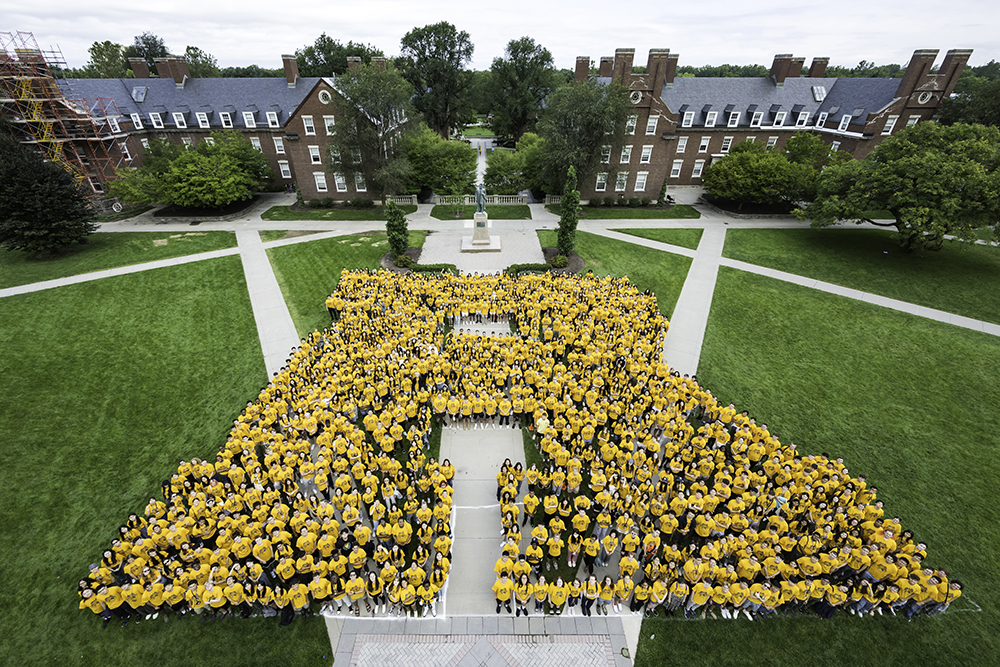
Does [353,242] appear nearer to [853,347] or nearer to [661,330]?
[661,330]

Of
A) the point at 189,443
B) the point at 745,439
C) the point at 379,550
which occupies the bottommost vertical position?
the point at 189,443

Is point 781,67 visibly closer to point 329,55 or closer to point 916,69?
point 916,69

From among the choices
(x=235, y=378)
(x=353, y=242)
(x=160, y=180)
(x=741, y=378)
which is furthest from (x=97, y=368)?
(x=741, y=378)

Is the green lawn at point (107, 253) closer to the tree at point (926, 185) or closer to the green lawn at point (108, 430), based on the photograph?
the green lawn at point (108, 430)

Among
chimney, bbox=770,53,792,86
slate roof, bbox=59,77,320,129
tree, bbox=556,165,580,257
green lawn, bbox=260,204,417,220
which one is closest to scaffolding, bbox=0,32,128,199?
slate roof, bbox=59,77,320,129

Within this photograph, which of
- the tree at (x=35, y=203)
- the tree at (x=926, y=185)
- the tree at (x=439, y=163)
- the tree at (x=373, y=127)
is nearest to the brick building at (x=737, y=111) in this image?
the tree at (x=439, y=163)
